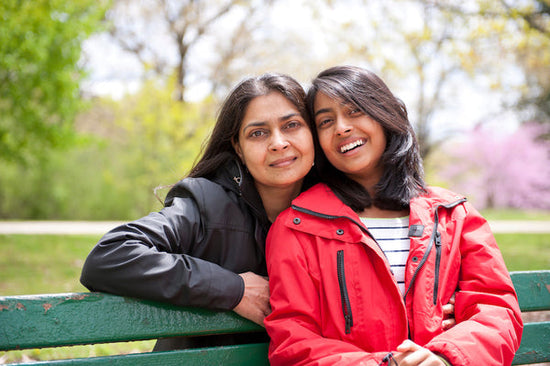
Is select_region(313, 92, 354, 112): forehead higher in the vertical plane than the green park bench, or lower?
higher

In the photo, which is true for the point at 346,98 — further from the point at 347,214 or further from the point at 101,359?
the point at 101,359

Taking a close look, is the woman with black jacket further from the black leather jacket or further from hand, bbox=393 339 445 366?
hand, bbox=393 339 445 366

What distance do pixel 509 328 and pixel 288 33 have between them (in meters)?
19.9

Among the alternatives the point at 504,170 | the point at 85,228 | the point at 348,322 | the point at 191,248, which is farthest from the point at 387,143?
the point at 504,170

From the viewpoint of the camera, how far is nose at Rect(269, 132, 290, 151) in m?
2.37

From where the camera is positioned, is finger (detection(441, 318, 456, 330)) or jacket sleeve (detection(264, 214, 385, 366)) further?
finger (detection(441, 318, 456, 330))

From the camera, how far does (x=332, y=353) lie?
72.6 inches

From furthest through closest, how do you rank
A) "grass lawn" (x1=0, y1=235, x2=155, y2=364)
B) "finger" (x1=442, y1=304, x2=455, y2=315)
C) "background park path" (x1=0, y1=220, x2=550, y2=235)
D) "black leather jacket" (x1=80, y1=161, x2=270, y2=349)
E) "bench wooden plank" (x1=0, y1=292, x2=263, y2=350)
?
"background park path" (x1=0, y1=220, x2=550, y2=235), "grass lawn" (x1=0, y1=235, x2=155, y2=364), "finger" (x1=442, y1=304, x2=455, y2=315), "black leather jacket" (x1=80, y1=161, x2=270, y2=349), "bench wooden plank" (x1=0, y1=292, x2=263, y2=350)

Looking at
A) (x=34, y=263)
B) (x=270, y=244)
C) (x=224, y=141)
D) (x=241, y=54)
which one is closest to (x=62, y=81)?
(x=34, y=263)

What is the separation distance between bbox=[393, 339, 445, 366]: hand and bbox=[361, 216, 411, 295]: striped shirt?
32 cm

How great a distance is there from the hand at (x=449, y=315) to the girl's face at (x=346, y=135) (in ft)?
2.37

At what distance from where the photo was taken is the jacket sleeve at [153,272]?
1.83m

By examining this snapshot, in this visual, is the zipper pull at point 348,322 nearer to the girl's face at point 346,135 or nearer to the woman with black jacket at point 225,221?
the woman with black jacket at point 225,221

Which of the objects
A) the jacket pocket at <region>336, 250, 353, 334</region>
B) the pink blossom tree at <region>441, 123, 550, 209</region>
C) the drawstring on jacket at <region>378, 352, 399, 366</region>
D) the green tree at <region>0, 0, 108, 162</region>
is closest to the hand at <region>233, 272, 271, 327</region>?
the jacket pocket at <region>336, 250, 353, 334</region>
